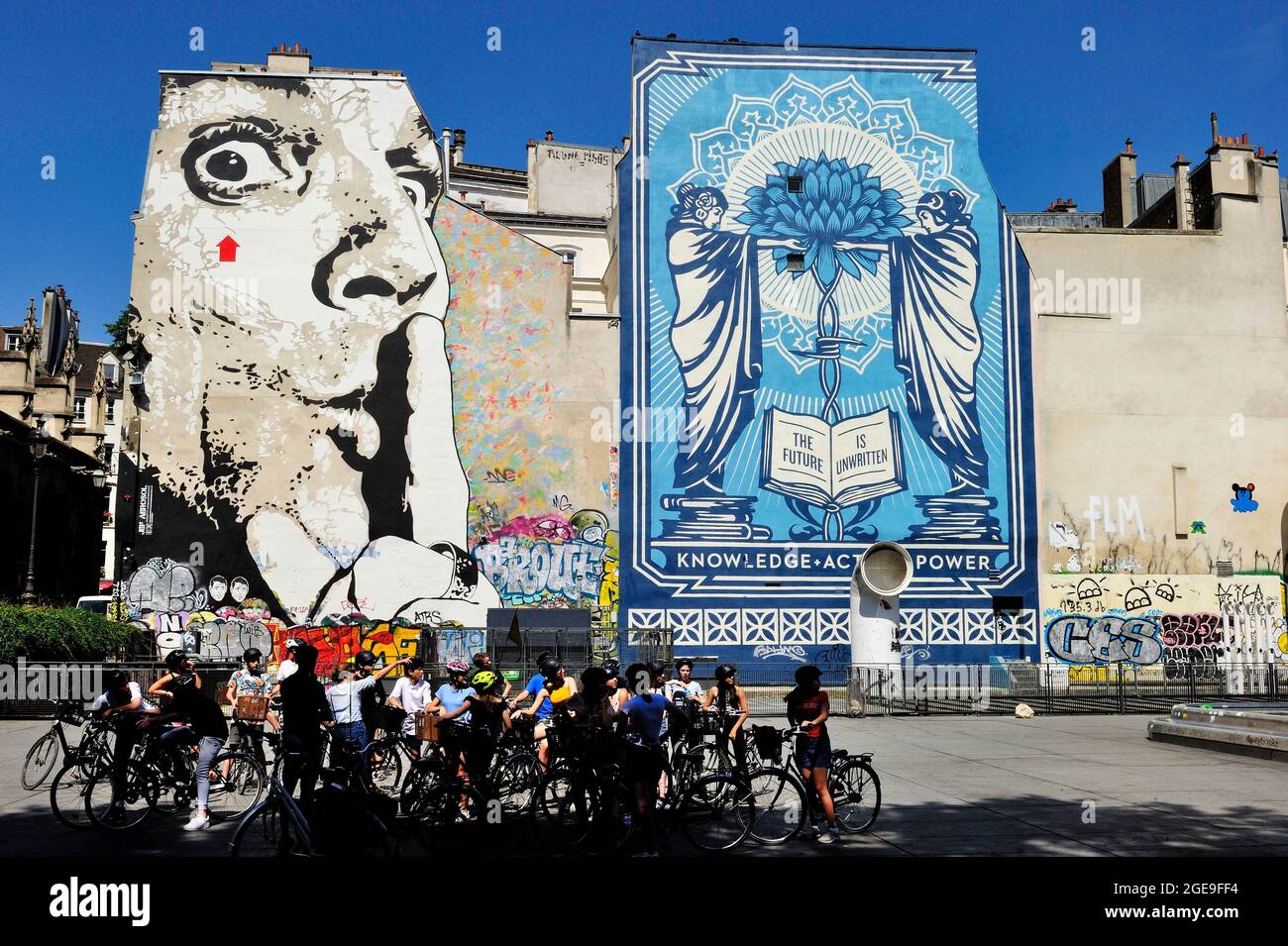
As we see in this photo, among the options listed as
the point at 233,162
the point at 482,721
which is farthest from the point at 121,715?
the point at 233,162

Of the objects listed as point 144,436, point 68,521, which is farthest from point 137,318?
point 68,521

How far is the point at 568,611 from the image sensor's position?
31.0 meters

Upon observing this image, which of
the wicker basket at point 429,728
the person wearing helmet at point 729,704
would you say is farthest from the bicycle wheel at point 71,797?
the person wearing helmet at point 729,704

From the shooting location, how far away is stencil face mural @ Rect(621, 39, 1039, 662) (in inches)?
1305

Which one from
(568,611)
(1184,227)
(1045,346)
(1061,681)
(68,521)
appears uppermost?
(1184,227)

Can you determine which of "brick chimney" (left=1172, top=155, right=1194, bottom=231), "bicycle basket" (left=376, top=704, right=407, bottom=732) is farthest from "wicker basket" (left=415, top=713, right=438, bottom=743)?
"brick chimney" (left=1172, top=155, right=1194, bottom=231)

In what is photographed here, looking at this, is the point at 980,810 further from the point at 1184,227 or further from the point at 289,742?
the point at 1184,227

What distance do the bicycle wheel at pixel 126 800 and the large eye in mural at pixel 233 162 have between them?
23885 millimetres

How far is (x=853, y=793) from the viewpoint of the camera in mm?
11836

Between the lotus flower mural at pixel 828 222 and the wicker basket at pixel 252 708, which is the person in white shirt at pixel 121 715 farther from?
the lotus flower mural at pixel 828 222

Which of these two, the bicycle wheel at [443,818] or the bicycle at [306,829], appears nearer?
the bicycle at [306,829]

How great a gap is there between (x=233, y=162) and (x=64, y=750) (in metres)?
23.9

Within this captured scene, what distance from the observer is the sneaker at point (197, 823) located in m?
11.9
